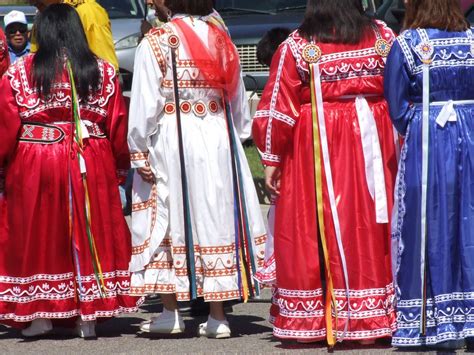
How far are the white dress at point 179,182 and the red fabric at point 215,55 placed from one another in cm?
4

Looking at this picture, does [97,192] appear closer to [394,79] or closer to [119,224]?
[119,224]

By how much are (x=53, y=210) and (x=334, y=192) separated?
67.4 inches

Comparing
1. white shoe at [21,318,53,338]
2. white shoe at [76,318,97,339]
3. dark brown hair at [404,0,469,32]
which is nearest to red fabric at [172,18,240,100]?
dark brown hair at [404,0,469,32]

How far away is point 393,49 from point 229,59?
114cm

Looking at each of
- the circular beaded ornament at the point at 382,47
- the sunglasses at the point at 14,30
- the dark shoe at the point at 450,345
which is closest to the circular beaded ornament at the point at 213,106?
the circular beaded ornament at the point at 382,47

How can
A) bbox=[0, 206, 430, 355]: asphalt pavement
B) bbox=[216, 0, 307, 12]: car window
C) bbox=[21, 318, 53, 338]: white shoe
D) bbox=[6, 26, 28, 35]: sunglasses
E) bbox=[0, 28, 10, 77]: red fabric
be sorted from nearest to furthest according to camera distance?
bbox=[0, 206, 430, 355]: asphalt pavement
bbox=[21, 318, 53, 338]: white shoe
bbox=[0, 28, 10, 77]: red fabric
bbox=[6, 26, 28, 35]: sunglasses
bbox=[216, 0, 307, 12]: car window

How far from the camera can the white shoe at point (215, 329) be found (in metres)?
7.56

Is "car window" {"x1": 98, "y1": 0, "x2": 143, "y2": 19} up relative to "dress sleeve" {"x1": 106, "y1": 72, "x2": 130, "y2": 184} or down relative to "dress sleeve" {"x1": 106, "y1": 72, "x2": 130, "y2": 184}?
up

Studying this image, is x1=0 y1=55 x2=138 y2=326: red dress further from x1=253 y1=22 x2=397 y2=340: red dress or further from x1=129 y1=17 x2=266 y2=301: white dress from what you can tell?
x1=253 y1=22 x2=397 y2=340: red dress

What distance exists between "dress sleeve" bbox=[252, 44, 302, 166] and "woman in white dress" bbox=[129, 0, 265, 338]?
0.50 m

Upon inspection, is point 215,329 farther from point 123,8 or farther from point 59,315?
point 123,8

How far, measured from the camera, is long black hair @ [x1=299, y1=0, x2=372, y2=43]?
709 centimetres

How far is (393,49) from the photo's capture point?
22.6 ft

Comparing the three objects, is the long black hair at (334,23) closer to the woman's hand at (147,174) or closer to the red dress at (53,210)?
the woman's hand at (147,174)
